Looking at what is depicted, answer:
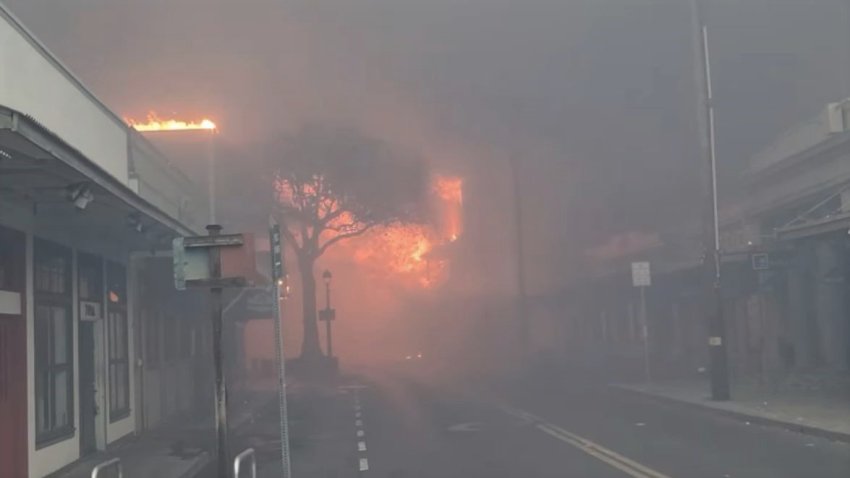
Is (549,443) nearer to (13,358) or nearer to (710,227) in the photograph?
(13,358)

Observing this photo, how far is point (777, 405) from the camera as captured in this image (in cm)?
1538

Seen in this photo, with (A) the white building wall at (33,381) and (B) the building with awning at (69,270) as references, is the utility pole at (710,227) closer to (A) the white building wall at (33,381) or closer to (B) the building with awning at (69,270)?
(B) the building with awning at (69,270)

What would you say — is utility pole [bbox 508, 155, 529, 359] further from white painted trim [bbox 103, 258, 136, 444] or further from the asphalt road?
white painted trim [bbox 103, 258, 136, 444]

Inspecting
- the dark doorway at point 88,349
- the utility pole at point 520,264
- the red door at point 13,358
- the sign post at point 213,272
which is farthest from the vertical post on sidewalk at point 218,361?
the utility pole at point 520,264

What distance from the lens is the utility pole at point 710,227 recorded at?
669 inches

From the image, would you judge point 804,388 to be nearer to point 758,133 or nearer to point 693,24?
point 693,24

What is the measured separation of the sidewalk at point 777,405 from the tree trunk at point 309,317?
65.6ft

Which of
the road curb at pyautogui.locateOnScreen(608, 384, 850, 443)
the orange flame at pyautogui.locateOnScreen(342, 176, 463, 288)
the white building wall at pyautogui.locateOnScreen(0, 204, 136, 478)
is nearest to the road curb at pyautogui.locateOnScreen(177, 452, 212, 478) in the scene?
the white building wall at pyautogui.locateOnScreen(0, 204, 136, 478)

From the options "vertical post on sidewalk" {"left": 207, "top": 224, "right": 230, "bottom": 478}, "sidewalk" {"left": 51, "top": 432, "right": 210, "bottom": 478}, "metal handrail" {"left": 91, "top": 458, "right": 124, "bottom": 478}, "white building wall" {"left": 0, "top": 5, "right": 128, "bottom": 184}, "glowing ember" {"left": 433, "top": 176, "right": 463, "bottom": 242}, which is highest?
"glowing ember" {"left": 433, "top": 176, "right": 463, "bottom": 242}

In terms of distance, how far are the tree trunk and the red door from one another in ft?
92.8

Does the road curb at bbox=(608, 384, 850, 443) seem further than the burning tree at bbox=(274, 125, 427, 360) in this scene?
No

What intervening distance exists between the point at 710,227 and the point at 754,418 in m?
4.44

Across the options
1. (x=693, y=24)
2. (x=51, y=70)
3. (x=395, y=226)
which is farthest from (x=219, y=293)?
(x=395, y=226)

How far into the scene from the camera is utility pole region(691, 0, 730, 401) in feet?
55.7
